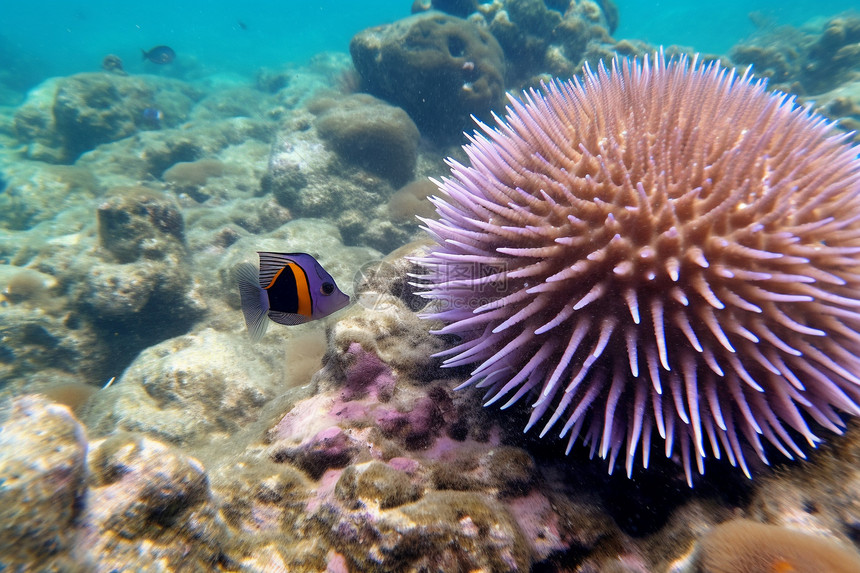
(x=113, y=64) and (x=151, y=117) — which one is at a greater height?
(x=113, y=64)

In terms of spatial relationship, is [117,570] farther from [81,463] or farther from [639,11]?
[639,11]

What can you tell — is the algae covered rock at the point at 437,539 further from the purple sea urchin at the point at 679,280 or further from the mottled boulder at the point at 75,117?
the mottled boulder at the point at 75,117

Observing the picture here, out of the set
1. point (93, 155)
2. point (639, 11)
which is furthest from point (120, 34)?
point (639, 11)

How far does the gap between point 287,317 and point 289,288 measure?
0.24 m

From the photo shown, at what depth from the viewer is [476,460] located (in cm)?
214

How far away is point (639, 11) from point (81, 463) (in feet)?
304

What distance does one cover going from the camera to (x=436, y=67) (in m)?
10.7

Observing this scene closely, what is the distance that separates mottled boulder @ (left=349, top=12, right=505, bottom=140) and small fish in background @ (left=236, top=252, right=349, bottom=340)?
10197 mm

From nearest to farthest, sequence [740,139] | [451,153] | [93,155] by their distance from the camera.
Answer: [740,139], [451,153], [93,155]

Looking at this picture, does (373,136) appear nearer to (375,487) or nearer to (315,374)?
(315,374)

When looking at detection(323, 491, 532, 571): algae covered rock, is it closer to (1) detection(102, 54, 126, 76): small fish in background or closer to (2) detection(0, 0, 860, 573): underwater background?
(2) detection(0, 0, 860, 573): underwater background

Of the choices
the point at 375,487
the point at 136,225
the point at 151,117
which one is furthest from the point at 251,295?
the point at 151,117

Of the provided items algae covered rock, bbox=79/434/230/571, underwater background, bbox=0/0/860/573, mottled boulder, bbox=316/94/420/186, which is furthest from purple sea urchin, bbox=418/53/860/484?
mottled boulder, bbox=316/94/420/186

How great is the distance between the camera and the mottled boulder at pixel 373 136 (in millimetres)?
9555
